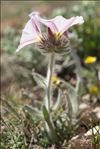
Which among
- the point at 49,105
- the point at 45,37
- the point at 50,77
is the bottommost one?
the point at 49,105

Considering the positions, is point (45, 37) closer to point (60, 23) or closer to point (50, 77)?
point (60, 23)

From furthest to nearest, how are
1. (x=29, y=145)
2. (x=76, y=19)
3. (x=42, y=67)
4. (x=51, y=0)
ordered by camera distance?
(x=51, y=0) < (x=42, y=67) < (x=29, y=145) < (x=76, y=19)

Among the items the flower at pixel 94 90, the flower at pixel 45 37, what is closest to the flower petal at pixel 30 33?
the flower at pixel 45 37

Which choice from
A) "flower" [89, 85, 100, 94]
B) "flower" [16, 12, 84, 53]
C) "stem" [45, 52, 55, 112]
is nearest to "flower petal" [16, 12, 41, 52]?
"flower" [16, 12, 84, 53]

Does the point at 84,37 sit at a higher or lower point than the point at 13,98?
higher

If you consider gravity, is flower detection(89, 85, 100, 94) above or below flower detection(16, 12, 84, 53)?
below

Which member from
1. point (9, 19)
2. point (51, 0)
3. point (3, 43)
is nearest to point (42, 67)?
point (3, 43)

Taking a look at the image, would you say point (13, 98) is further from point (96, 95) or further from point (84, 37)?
point (84, 37)

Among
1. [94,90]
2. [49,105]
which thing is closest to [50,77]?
[49,105]

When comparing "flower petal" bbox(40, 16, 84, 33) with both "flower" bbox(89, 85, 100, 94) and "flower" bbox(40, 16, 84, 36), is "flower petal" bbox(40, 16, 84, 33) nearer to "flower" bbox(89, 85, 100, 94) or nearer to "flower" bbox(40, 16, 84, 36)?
"flower" bbox(40, 16, 84, 36)
